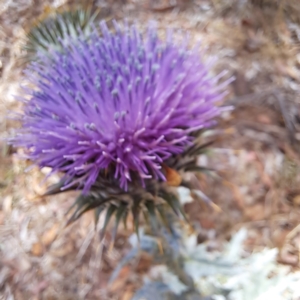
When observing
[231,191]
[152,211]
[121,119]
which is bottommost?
[231,191]

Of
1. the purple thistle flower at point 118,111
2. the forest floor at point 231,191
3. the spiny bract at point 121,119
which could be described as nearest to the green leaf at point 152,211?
the spiny bract at point 121,119

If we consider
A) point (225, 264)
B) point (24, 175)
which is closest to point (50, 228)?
point (24, 175)

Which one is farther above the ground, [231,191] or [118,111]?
[118,111]

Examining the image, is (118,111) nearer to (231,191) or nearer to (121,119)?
(121,119)

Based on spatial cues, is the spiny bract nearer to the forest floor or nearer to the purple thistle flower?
the purple thistle flower

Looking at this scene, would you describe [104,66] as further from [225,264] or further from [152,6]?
[152,6]

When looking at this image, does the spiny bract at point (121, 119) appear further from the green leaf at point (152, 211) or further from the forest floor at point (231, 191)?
the forest floor at point (231, 191)

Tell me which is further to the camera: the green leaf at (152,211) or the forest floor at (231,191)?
the forest floor at (231,191)

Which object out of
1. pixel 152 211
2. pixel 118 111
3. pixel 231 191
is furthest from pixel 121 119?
pixel 231 191
